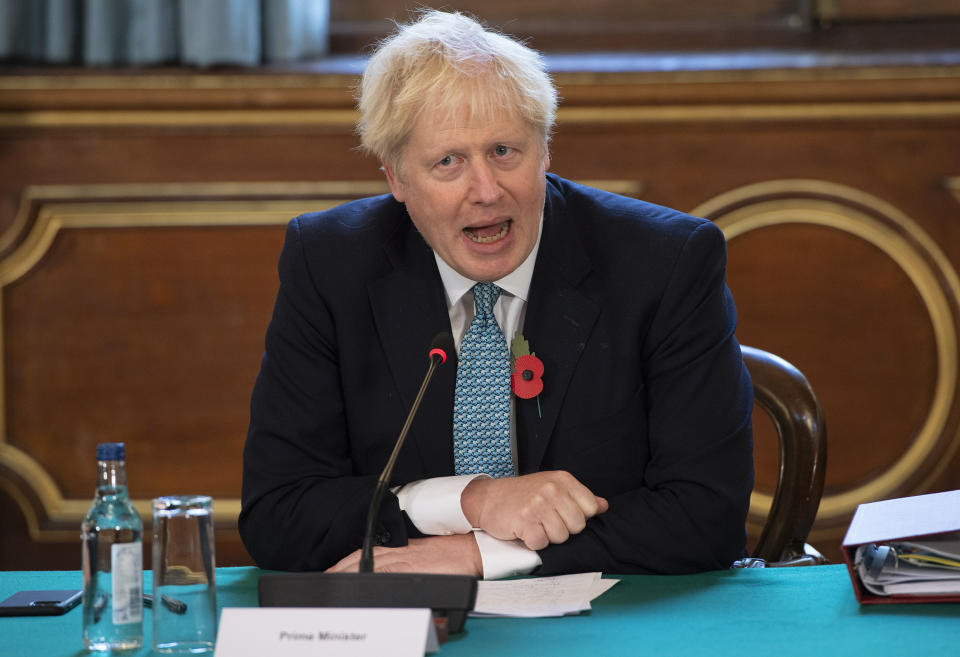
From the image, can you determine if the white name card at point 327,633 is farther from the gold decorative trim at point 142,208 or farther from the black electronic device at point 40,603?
the gold decorative trim at point 142,208

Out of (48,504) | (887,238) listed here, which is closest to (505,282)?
(887,238)

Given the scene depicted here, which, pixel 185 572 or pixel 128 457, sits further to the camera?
pixel 128 457

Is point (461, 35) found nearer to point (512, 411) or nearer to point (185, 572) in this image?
point (512, 411)

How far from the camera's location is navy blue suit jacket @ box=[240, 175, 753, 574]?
177 centimetres

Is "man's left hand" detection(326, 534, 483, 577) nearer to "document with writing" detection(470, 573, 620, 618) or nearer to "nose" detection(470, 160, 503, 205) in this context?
"document with writing" detection(470, 573, 620, 618)

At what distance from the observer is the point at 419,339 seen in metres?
1.92

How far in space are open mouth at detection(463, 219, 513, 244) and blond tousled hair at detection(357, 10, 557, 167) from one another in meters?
0.15

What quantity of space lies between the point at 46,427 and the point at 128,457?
234 millimetres

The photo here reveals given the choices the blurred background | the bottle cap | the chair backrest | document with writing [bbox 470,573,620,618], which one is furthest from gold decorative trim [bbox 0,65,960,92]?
the bottle cap

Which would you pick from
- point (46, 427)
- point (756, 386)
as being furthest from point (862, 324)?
point (46, 427)

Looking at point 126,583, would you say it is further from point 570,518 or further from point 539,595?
point 570,518

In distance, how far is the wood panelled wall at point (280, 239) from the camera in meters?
3.08

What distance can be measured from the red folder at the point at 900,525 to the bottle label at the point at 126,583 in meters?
0.81

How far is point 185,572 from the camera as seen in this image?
122 cm
